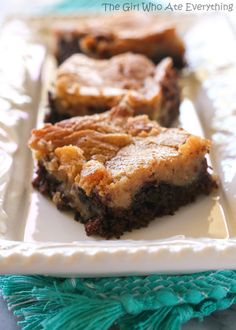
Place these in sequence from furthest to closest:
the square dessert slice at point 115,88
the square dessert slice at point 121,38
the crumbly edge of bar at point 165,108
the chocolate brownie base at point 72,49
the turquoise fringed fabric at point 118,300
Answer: the chocolate brownie base at point 72,49 < the square dessert slice at point 121,38 < the crumbly edge of bar at point 165,108 < the square dessert slice at point 115,88 < the turquoise fringed fabric at point 118,300

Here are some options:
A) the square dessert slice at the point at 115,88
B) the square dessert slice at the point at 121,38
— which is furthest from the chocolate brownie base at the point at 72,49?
the square dessert slice at the point at 115,88

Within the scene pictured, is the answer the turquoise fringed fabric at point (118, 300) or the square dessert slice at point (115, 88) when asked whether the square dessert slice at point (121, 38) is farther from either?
the turquoise fringed fabric at point (118, 300)

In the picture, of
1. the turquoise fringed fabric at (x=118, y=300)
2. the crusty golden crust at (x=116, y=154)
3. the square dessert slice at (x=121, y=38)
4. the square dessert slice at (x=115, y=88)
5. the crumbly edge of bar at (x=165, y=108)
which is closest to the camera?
the turquoise fringed fabric at (x=118, y=300)

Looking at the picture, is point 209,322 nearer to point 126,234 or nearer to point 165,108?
point 126,234

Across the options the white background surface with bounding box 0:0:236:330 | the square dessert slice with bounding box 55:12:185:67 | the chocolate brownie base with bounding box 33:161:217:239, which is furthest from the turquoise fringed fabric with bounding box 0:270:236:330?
the square dessert slice with bounding box 55:12:185:67

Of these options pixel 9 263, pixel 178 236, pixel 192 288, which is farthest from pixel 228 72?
pixel 9 263
